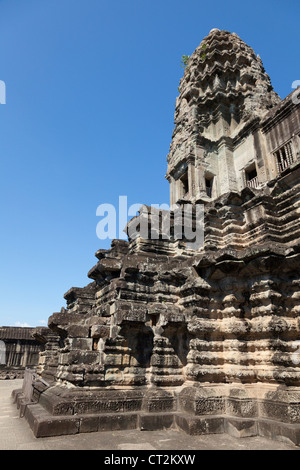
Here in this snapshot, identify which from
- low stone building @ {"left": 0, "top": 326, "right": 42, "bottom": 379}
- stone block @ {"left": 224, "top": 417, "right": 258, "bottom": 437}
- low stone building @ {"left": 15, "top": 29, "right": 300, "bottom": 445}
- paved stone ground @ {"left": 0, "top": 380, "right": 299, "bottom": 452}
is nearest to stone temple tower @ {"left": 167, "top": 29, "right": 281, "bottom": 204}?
low stone building @ {"left": 15, "top": 29, "right": 300, "bottom": 445}

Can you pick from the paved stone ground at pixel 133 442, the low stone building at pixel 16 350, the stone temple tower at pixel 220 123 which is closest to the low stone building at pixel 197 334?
the paved stone ground at pixel 133 442

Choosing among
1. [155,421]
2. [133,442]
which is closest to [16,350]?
[155,421]

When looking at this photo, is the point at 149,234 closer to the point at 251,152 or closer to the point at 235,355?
the point at 235,355

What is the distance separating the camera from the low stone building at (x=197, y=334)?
7.44m

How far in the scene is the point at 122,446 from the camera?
6.20 m

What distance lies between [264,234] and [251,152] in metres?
Answer: 7.82

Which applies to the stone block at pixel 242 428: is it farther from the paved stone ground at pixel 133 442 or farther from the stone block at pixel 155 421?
the stone block at pixel 155 421

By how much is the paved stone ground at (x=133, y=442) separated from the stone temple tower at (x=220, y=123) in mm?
11019

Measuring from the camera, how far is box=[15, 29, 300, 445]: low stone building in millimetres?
7441

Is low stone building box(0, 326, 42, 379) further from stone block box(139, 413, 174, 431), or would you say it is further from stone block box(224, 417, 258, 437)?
stone block box(224, 417, 258, 437)

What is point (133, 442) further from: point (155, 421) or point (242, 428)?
point (242, 428)

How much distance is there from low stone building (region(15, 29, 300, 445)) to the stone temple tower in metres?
5.03

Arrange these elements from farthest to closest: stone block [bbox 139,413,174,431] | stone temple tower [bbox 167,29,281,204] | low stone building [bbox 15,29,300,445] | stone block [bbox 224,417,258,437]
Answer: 1. stone temple tower [bbox 167,29,281,204]
2. stone block [bbox 139,413,174,431]
3. low stone building [bbox 15,29,300,445]
4. stone block [bbox 224,417,258,437]
